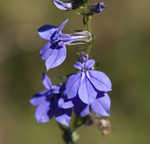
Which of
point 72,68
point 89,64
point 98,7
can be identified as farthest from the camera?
point 72,68

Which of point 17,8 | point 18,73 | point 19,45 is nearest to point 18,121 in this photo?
point 18,73

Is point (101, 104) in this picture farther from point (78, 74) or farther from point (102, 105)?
point (78, 74)

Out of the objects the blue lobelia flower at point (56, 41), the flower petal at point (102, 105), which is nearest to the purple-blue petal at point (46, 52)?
the blue lobelia flower at point (56, 41)

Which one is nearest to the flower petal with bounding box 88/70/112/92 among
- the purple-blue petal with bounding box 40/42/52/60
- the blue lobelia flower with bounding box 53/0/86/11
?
the purple-blue petal with bounding box 40/42/52/60

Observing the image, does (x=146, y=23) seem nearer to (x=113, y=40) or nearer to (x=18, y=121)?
(x=113, y=40)

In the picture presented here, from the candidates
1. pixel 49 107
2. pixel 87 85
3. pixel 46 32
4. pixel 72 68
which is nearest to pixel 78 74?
pixel 87 85

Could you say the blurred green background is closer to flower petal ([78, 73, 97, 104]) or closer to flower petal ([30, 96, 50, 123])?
flower petal ([30, 96, 50, 123])

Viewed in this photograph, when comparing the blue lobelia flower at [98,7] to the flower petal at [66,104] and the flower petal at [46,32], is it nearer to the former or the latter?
the flower petal at [46,32]
